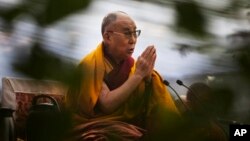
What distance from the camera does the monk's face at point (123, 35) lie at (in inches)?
20.8

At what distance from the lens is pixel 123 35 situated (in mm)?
1113

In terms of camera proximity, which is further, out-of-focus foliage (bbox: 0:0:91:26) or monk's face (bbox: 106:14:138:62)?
monk's face (bbox: 106:14:138:62)

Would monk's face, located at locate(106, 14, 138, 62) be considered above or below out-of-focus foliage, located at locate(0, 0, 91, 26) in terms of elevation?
below

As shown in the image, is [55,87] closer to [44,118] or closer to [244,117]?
[44,118]

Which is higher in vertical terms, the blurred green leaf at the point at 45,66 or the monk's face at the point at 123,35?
the monk's face at the point at 123,35

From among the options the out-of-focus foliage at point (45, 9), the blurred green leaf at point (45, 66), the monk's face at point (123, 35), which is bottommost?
the blurred green leaf at point (45, 66)

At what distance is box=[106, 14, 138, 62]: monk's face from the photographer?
0.53 meters

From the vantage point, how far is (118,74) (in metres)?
1.79

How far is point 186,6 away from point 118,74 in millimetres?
1338

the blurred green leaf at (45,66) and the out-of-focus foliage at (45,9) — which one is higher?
the out-of-focus foliage at (45,9)

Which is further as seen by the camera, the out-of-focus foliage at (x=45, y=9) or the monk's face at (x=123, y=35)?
the monk's face at (x=123, y=35)

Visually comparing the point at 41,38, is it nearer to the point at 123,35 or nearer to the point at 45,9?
the point at 45,9

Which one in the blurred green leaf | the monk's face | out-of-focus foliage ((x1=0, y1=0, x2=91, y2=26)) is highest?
out-of-focus foliage ((x1=0, y1=0, x2=91, y2=26))

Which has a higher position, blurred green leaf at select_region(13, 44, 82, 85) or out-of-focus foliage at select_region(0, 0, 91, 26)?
out-of-focus foliage at select_region(0, 0, 91, 26)
